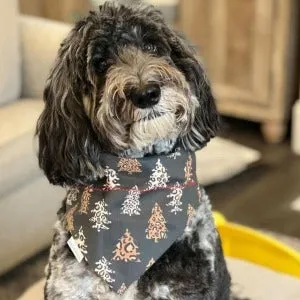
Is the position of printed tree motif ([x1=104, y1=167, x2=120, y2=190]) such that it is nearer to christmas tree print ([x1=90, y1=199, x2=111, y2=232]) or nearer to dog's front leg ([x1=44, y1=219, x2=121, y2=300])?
A: christmas tree print ([x1=90, y1=199, x2=111, y2=232])

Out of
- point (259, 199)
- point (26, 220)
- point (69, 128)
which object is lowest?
point (259, 199)

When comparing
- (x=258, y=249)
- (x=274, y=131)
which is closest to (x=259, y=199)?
(x=274, y=131)

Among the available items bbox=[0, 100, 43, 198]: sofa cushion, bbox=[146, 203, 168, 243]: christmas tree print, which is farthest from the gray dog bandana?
bbox=[0, 100, 43, 198]: sofa cushion

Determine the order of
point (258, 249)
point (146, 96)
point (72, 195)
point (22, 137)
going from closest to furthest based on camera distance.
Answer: point (146, 96) < point (72, 195) < point (258, 249) < point (22, 137)

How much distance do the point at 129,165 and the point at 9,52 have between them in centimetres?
140

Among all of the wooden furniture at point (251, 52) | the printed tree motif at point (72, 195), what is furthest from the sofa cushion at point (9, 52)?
the printed tree motif at point (72, 195)

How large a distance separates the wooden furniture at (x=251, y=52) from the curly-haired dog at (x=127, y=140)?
1871 mm

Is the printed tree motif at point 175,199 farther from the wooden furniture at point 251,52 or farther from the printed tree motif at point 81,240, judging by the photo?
the wooden furniture at point 251,52

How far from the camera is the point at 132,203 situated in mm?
1681

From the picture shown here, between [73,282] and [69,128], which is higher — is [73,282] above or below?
below

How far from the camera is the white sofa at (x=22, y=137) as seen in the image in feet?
8.20

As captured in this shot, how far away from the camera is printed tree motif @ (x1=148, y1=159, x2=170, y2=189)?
1676mm

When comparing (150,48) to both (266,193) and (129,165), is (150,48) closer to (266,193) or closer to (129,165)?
(129,165)

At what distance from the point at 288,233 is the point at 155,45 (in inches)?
56.2
